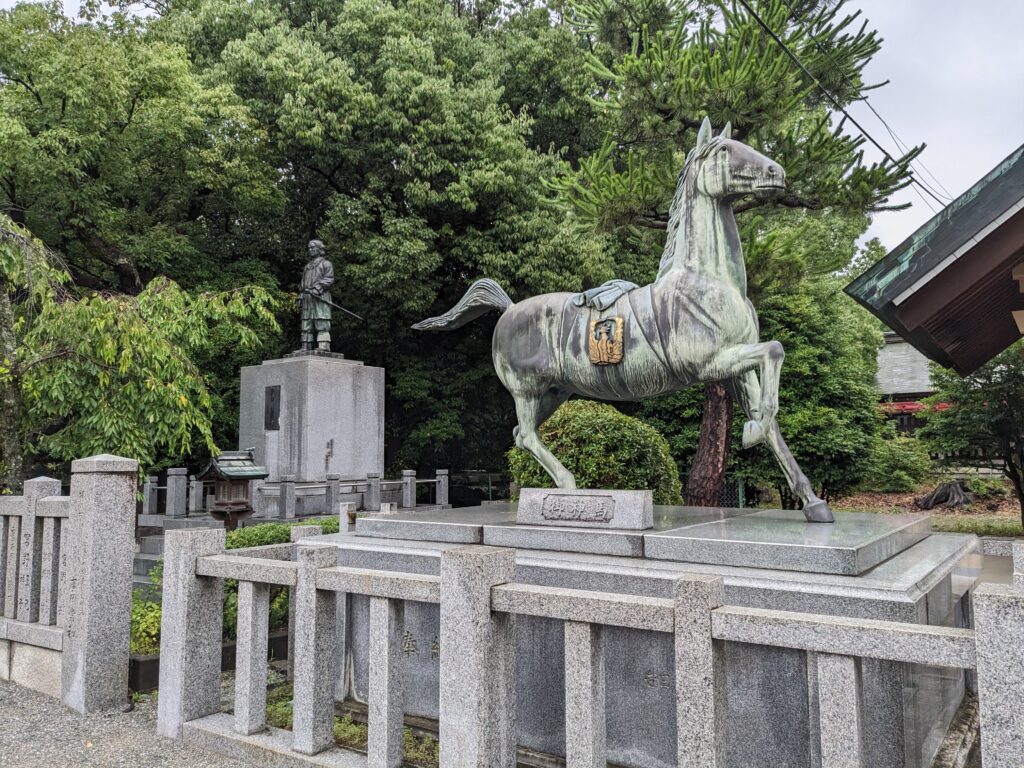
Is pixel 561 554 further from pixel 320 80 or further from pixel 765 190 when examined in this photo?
pixel 320 80

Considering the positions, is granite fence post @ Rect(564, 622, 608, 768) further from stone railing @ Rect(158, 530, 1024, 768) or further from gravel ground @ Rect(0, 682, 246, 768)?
gravel ground @ Rect(0, 682, 246, 768)

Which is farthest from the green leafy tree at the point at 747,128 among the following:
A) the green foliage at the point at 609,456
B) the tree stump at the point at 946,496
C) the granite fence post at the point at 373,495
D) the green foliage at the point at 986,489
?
the green foliage at the point at 986,489

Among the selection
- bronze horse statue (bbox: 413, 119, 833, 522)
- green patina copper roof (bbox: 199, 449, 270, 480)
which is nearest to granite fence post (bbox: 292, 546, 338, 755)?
bronze horse statue (bbox: 413, 119, 833, 522)

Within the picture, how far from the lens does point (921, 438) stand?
16.6m

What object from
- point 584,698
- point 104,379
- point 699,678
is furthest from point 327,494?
point 699,678

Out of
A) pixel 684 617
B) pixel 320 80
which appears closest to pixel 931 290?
pixel 684 617

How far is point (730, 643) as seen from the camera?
147 inches

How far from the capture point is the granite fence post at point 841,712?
8.01 ft

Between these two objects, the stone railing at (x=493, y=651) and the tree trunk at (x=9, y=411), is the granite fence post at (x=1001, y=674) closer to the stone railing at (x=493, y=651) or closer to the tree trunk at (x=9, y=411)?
the stone railing at (x=493, y=651)

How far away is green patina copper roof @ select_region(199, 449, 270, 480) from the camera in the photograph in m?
11.3

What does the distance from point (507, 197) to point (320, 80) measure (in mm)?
5119

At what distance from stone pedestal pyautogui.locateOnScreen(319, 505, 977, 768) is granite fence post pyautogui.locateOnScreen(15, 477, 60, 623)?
2.67 m

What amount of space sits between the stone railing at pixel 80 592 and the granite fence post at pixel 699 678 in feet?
13.9

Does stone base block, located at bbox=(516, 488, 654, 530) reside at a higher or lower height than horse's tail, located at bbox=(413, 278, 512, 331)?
lower
